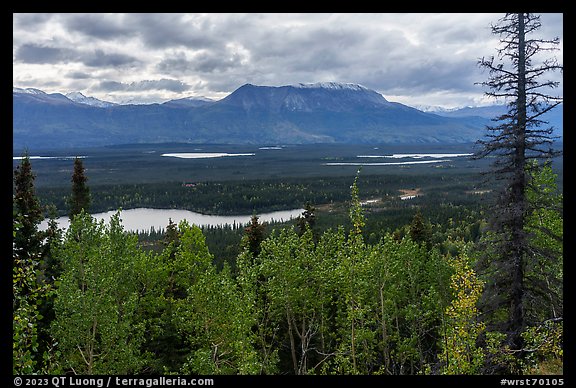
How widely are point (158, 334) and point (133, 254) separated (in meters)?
5.65

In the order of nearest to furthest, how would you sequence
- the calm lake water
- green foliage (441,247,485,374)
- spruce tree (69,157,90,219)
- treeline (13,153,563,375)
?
green foliage (441,247,485,374)
treeline (13,153,563,375)
spruce tree (69,157,90,219)
the calm lake water

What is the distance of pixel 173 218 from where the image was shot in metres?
179

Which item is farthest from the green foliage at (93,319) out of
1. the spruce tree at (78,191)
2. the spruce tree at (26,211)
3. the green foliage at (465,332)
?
the green foliage at (465,332)

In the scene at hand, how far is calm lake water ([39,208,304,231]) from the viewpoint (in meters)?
161

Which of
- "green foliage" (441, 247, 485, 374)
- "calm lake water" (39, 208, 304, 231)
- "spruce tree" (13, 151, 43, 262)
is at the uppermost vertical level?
"spruce tree" (13, 151, 43, 262)

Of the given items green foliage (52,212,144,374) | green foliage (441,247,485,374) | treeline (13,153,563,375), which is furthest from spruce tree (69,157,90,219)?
green foliage (441,247,485,374)

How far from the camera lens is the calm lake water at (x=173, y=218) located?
529 ft

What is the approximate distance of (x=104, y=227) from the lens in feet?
89.2

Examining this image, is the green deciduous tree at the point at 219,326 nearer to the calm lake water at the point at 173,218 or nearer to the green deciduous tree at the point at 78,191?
the green deciduous tree at the point at 78,191

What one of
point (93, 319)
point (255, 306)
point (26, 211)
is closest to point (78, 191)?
point (26, 211)

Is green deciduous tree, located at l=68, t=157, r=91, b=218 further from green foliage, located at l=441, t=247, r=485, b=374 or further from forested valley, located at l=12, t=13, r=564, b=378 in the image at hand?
green foliage, located at l=441, t=247, r=485, b=374
